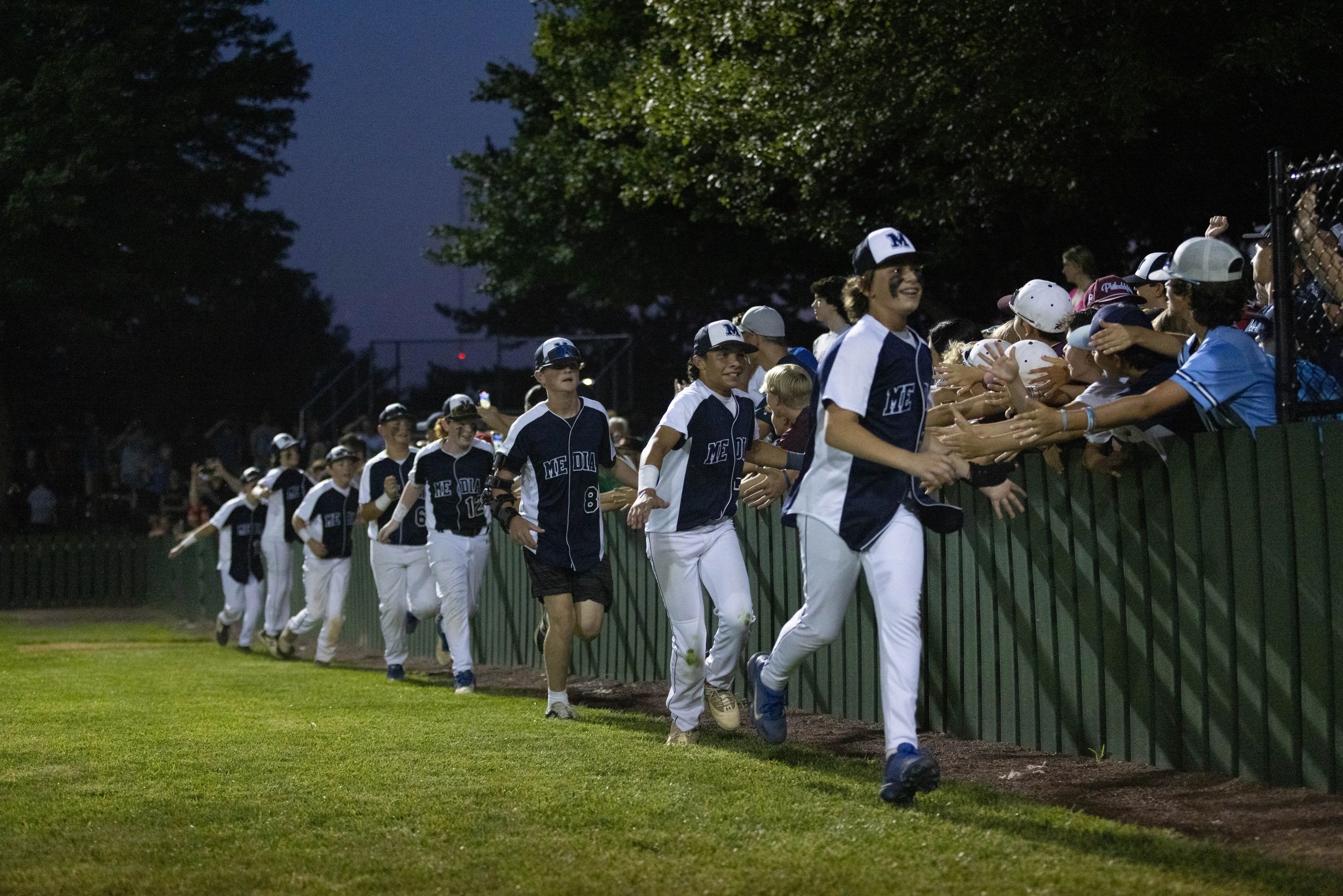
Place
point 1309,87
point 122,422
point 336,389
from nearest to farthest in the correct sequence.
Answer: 1. point 1309,87
2. point 336,389
3. point 122,422

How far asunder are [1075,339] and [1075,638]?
1525 mm

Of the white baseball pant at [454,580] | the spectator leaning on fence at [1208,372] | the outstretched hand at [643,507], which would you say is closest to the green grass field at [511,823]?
the outstretched hand at [643,507]

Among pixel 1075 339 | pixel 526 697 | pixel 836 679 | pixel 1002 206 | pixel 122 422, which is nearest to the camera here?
pixel 1075 339

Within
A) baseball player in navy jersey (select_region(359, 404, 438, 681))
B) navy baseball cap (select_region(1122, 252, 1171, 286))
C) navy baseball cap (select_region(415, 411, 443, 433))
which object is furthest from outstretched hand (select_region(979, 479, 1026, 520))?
baseball player in navy jersey (select_region(359, 404, 438, 681))

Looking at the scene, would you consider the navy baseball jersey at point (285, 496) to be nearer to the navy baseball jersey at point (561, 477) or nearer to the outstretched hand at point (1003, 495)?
the navy baseball jersey at point (561, 477)

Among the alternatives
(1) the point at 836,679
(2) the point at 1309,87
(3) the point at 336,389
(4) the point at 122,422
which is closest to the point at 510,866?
(1) the point at 836,679

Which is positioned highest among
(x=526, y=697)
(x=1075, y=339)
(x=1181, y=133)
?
(x=1181, y=133)

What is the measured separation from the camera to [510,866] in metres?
5.20

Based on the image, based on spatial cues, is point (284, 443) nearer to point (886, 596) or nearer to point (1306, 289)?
point (886, 596)

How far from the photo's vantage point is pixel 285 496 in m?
18.7

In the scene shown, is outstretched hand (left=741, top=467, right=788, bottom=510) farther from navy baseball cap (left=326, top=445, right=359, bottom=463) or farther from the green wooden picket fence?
navy baseball cap (left=326, top=445, right=359, bottom=463)

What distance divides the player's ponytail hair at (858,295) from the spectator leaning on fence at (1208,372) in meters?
0.85

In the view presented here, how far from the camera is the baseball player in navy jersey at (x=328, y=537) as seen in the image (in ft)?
53.3

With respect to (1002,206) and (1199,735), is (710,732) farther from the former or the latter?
(1002,206)
